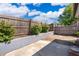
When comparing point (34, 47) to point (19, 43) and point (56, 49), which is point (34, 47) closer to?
point (19, 43)

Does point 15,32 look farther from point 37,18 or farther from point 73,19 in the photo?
point 73,19

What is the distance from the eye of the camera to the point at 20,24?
177 inches

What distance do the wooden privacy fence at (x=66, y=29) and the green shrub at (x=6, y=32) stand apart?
1.04 metres

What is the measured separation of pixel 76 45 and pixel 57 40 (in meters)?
0.50

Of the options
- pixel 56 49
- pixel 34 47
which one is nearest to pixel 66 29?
pixel 56 49

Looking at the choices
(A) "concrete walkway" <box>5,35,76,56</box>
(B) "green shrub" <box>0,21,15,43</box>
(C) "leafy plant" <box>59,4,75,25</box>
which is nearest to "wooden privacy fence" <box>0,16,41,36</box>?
(B) "green shrub" <box>0,21,15,43</box>

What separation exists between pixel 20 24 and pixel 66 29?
1.17m

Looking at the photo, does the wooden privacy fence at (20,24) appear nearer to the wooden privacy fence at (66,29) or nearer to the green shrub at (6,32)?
the green shrub at (6,32)

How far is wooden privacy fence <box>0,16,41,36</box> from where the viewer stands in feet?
13.7

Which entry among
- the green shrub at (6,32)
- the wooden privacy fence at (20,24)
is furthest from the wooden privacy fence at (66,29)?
the green shrub at (6,32)

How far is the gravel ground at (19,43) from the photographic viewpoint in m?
3.80

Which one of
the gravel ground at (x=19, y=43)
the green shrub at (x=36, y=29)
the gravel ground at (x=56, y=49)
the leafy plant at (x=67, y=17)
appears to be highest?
the leafy plant at (x=67, y=17)

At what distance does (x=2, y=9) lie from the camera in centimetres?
394

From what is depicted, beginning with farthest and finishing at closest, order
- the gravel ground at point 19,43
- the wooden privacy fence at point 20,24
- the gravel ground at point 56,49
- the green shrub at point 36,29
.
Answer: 1. the green shrub at point 36,29
2. the wooden privacy fence at point 20,24
3. the gravel ground at point 56,49
4. the gravel ground at point 19,43
